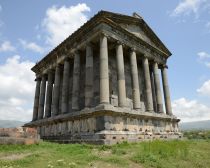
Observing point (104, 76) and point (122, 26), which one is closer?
point (104, 76)

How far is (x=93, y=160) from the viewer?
8922 millimetres

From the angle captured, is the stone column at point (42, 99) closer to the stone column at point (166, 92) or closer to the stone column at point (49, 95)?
the stone column at point (49, 95)

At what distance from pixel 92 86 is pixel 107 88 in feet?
8.32

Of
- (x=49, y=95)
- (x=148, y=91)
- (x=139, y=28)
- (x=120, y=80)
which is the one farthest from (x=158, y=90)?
(x=49, y=95)

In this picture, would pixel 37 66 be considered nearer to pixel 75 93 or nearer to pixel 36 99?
pixel 36 99

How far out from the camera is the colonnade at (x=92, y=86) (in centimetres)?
1662

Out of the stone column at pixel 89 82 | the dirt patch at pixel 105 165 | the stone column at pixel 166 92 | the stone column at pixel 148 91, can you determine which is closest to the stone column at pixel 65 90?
the stone column at pixel 89 82

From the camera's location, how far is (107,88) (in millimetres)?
15641

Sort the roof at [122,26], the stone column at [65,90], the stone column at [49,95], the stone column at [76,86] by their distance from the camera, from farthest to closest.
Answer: the stone column at [49,95], the stone column at [65,90], the stone column at [76,86], the roof at [122,26]

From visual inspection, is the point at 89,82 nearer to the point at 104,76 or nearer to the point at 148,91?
the point at 104,76

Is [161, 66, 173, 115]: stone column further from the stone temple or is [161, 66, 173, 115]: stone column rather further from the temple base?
the temple base

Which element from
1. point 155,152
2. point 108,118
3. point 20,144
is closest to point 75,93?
point 108,118

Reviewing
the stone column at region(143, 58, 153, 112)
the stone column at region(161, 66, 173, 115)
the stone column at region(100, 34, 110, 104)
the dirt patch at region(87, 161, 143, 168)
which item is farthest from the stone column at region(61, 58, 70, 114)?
the dirt patch at region(87, 161, 143, 168)

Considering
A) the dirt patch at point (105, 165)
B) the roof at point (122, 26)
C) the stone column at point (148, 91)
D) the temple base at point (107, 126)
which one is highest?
the roof at point (122, 26)
